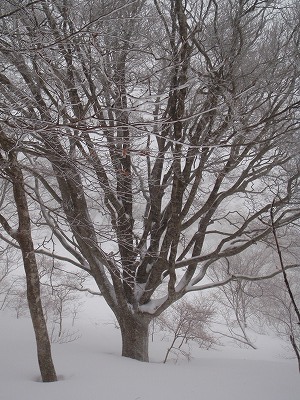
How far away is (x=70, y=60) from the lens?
3383 millimetres

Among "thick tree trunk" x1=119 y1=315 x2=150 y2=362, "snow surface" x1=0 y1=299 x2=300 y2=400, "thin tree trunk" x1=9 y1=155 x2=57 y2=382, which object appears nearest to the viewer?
"snow surface" x1=0 y1=299 x2=300 y2=400

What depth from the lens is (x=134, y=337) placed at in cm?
548

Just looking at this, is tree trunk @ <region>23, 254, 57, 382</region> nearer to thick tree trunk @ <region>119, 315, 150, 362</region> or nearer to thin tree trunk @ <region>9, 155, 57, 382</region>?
thin tree trunk @ <region>9, 155, 57, 382</region>

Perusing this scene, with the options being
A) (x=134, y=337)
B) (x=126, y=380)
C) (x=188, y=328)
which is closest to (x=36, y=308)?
(x=126, y=380)

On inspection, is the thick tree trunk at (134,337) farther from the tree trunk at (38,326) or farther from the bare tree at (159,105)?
the tree trunk at (38,326)

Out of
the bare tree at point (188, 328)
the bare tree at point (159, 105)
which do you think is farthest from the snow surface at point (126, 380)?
the bare tree at point (188, 328)

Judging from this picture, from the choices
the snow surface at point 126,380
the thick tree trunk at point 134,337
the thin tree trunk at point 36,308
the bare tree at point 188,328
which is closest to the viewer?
the snow surface at point 126,380

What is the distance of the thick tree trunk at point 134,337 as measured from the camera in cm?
544

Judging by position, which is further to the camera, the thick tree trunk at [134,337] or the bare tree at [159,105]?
the thick tree trunk at [134,337]

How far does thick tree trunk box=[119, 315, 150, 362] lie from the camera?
544 centimetres

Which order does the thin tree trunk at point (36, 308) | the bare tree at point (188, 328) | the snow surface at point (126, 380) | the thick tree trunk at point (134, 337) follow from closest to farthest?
the snow surface at point (126, 380), the thin tree trunk at point (36, 308), the thick tree trunk at point (134, 337), the bare tree at point (188, 328)

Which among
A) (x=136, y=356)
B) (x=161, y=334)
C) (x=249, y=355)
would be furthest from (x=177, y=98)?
(x=249, y=355)

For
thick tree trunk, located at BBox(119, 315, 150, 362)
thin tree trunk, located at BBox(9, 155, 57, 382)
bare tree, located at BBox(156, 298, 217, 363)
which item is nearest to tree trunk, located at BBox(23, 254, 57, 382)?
thin tree trunk, located at BBox(9, 155, 57, 382)

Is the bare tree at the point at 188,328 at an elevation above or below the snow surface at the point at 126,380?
above
